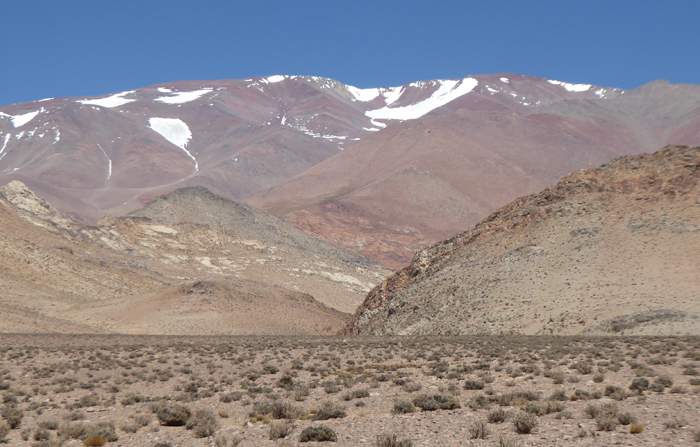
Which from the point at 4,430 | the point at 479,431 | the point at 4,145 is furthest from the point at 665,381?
the point at 4,145

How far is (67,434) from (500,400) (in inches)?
305

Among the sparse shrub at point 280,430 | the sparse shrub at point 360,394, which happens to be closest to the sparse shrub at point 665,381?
the sparse shrub at point 360,394

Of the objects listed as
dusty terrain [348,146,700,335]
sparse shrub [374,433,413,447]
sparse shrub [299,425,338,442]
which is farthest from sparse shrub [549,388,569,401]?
dusty terrain [348,146,700,335]

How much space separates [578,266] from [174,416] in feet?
70.3

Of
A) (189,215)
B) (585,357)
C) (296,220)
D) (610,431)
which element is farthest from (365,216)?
(610,431)

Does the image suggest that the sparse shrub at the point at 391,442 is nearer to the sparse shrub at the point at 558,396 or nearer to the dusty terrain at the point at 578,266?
the sparse shrub at the point at 558,396

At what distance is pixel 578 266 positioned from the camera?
26.8 m

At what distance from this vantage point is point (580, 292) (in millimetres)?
25000

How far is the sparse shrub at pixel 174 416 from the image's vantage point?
35.1ft

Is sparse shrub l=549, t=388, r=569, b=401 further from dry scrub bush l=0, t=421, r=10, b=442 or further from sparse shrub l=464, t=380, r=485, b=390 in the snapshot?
dry scrub bush l=0, t=421, r=10, b=442

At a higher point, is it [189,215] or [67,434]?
[189,215]

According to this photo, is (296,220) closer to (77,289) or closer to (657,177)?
(77,289)

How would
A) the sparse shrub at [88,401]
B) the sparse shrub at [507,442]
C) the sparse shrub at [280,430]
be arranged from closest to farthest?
the sparse shrub at [507,442], the sparse shrub at [280,430], the sparse shrub at [88,401]

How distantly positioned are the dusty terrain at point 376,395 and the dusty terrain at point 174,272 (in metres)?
17.6
